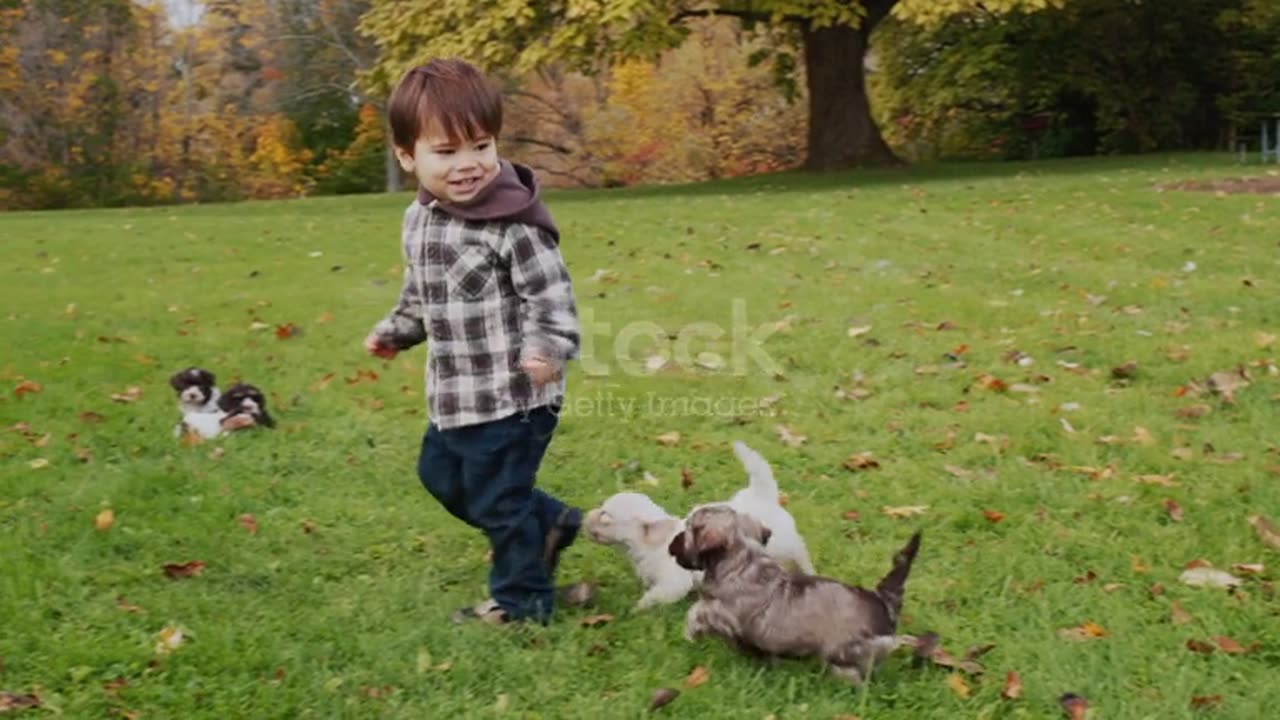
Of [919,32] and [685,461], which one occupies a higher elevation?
[919,32]

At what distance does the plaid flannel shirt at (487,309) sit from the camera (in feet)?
11.8

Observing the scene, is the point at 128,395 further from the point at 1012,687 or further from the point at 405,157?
the point at 1012,687

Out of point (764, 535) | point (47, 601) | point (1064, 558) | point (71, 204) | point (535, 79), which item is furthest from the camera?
point (535, 79)

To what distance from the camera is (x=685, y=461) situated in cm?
559

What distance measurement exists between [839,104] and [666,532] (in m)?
19.5

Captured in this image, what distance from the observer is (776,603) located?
3.44m

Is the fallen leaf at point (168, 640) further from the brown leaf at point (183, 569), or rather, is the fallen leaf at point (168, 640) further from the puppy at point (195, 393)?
the puppy at point (195, 393)

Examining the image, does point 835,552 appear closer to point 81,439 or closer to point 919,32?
point 81,439

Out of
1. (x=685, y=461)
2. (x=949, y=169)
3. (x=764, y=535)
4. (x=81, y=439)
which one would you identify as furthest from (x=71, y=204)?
(x=764, y=535)

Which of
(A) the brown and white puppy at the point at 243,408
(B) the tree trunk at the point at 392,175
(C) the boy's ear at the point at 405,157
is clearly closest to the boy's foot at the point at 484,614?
(C) the boy's ear at the point at 405,157

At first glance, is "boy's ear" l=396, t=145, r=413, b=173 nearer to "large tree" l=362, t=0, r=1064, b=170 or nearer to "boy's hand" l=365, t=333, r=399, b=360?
"boy's hand" l=365, t=333, r=399, b=360

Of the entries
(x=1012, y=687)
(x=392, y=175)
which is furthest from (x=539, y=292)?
(x=392, y=175)

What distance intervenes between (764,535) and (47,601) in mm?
2463

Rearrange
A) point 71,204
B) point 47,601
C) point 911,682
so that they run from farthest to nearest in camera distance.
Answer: point 71,204, point 47,601, point 911,682
